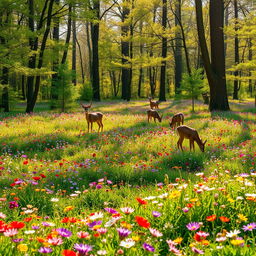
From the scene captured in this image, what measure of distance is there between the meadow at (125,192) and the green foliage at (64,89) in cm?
721

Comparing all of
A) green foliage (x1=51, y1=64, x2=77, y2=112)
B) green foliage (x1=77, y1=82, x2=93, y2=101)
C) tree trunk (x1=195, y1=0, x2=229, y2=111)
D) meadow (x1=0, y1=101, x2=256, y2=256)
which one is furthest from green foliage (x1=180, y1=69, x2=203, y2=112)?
green foliage (x1=77, y1=82, x2=93, y2=101)

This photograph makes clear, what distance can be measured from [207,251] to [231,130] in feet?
29.5

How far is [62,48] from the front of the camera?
22062 mm

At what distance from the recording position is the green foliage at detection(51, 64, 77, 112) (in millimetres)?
19891

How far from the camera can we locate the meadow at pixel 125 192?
220 centimetres

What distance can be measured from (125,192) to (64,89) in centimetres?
1615

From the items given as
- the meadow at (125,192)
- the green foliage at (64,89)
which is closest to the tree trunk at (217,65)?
the meadow at (125,192)

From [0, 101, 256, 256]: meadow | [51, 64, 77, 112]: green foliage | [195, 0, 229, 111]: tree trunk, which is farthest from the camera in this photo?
[51, 64, 77, 112]: green foliage

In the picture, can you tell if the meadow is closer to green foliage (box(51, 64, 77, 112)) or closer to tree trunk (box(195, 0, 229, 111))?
tree trunk (box(195, 0, 229, 111))

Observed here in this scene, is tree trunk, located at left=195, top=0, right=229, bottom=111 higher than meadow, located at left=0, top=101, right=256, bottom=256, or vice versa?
tree trunk, located at left=195, top=0, right=229, bottom=111

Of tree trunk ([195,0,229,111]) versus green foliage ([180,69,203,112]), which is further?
green foliage ([180,69,203,112])

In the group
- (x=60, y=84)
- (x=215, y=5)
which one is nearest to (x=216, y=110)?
(x=215, y=5)

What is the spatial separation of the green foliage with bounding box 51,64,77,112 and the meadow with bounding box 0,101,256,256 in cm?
721

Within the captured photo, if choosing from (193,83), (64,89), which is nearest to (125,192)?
(64,89)
